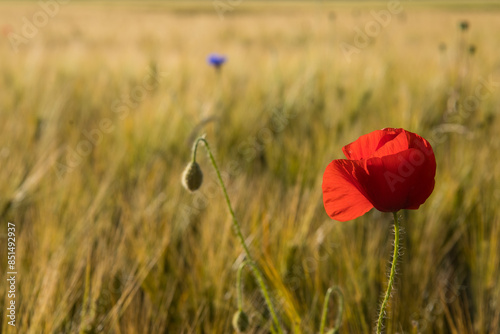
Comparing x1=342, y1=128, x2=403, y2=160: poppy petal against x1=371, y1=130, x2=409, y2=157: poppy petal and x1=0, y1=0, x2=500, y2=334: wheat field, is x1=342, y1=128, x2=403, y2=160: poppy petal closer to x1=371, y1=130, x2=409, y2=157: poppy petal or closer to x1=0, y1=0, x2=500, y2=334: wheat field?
x1=371, y1=130, x2=409, y2=157: poppy petal

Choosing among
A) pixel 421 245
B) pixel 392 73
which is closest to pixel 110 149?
pixel 421 245

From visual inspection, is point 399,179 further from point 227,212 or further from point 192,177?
point 227,212

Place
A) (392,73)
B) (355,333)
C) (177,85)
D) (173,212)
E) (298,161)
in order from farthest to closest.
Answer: (392,73) → (177,85) → (298,161) → (173,212) → (355,333)

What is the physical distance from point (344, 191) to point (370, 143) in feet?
0.22

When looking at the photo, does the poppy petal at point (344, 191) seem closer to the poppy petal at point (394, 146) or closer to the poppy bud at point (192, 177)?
the poppy petal at point (394, 146)

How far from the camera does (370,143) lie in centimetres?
57

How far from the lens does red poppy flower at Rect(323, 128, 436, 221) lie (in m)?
0.53

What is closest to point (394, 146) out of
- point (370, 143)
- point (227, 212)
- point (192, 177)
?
point (370, 143)

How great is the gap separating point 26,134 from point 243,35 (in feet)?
19.3

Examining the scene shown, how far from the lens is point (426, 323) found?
98cm

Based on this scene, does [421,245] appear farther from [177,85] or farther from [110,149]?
[177,85]

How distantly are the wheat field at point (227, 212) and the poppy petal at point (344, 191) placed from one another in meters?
0.29

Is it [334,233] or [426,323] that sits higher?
[334,233]

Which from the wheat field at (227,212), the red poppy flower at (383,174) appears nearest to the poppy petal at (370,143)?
the red poppy flower at (383,174)
